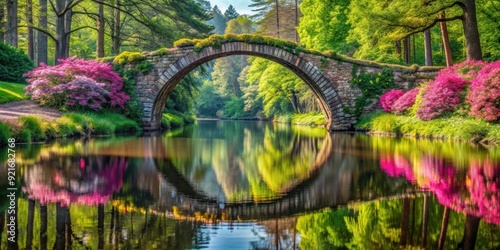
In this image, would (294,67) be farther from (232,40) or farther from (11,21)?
(11,21)

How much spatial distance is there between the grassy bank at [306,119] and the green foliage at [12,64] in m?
17.5

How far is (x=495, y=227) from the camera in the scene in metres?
4.16

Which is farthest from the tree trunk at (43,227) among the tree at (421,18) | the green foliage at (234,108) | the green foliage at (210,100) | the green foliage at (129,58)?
the green foliage at (210,100)

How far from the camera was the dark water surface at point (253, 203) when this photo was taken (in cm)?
386

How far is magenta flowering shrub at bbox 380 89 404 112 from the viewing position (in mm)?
20703

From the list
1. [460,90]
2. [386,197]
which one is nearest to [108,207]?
[386,197]

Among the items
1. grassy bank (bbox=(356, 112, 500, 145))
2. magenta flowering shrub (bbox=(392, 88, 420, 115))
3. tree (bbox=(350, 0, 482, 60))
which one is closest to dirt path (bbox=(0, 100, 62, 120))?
tree (bbox=(350, 0, 482, 60))

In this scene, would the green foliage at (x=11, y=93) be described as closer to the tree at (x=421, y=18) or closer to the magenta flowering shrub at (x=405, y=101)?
the tree at (x=421, y=18)

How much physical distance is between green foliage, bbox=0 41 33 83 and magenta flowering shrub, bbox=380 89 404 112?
17.4 metres

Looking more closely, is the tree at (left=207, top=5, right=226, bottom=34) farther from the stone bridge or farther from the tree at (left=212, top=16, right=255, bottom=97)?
the stone bridge

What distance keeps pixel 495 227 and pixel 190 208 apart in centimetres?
299

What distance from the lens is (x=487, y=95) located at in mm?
14180

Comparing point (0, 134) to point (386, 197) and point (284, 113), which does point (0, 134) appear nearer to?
point (386, 197)

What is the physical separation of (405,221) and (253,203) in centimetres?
173
